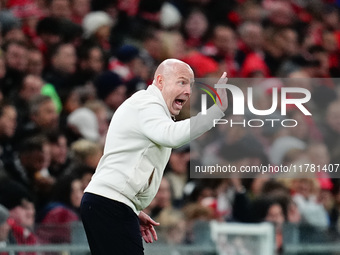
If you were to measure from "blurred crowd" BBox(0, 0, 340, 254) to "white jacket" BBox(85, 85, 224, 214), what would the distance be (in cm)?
167

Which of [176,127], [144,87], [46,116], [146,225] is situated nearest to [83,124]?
[46,116]

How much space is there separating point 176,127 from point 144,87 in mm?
5975

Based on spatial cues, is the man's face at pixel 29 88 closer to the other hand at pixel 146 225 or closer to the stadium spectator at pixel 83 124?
the stadium spectator at pixel 83 124

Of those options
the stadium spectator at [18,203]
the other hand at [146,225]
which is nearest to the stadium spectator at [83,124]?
the stadium spectator at [18,203]

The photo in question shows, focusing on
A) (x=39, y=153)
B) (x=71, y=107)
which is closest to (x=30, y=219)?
(x=39, y=153)

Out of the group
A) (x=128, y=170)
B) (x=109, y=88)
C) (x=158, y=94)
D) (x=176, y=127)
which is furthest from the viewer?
(x=109, y=88)

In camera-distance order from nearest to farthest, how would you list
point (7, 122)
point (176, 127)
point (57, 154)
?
point (176, 127)
point (7, 122)
point (57, 154)

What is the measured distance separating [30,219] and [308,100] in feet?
14.7

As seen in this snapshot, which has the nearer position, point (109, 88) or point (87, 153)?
point (87, 153)

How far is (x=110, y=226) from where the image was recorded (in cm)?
526

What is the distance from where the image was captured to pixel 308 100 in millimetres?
11047

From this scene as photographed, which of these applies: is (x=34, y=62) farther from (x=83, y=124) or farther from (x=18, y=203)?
(x=18, y=203)

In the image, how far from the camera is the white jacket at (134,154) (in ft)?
17.0

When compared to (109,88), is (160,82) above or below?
above
